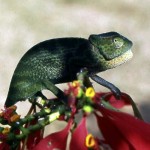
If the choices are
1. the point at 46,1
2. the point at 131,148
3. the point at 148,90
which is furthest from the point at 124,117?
the point at 46,1

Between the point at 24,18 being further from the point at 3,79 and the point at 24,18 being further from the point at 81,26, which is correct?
the point at 3,79

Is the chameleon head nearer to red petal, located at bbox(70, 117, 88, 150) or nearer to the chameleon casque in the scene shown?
the chameleon casque

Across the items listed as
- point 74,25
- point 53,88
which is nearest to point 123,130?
point 53,88

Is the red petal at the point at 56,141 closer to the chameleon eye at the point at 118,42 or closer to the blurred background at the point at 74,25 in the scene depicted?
the chameleon eye at the point at 118,42

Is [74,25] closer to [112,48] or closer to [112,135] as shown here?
[112,48]

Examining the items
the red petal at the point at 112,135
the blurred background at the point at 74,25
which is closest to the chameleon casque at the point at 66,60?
the red petal at the point at 112,135

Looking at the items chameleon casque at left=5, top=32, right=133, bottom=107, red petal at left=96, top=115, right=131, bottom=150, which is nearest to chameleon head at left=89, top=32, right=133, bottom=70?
chameleon casque at left=5, top=32, right=133, bottom=107
